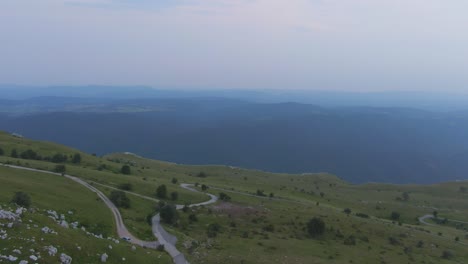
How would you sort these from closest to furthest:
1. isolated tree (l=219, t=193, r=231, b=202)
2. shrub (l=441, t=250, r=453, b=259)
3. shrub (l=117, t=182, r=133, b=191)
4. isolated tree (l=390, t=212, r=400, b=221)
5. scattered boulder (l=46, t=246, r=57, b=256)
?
scattered boulder (l=46, t=246, r=57, b=256) → shrub (l=441, t=250, r=453, b=259) → shrub (l=117, t=182, r=133, b=191) → isolated tree (l=219, t=193, r=231, b=202) → isolated tree (l=390, t=212, r=400, b=221)

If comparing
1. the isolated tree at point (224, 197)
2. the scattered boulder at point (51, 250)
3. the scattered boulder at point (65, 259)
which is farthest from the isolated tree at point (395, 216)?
the scattered boulder at point (51, 250)

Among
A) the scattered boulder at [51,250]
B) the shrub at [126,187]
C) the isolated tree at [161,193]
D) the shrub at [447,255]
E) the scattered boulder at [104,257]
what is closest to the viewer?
the scattered boulder at [51,250]

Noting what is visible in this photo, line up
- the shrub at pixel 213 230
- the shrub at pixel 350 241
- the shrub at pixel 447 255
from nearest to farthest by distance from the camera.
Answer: the shrub at pixel 213 230, the shrub at pixel 350 241, the shrub at pixel 447 255

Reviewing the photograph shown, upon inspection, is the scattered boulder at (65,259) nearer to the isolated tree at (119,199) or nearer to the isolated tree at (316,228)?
the isolated tree at (119,199)

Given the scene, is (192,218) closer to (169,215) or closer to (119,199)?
(169,215)

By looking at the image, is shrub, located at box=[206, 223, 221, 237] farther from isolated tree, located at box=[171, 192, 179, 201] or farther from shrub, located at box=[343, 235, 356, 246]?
shrub, located at box=[343, 235, 356, 246]

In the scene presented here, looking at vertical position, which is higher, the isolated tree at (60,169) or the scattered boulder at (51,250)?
the scattered boulder at (51,250)

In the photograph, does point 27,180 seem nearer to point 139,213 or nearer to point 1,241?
point 139,213

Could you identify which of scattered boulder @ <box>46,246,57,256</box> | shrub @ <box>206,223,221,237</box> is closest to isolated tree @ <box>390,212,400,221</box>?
shrub @ <box>206,223,221,237</box>
